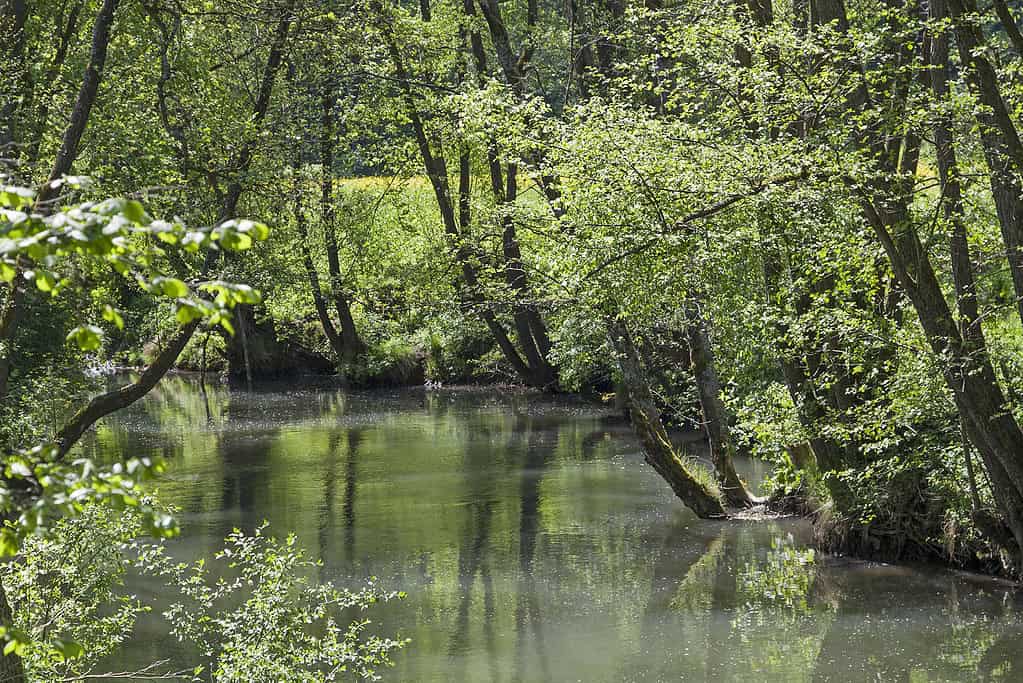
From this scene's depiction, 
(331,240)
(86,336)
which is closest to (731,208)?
(86,336)

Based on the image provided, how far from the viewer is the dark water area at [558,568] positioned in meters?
11.7

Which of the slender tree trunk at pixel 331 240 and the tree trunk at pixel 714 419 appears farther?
the slender tree trunk at pixel 331 240

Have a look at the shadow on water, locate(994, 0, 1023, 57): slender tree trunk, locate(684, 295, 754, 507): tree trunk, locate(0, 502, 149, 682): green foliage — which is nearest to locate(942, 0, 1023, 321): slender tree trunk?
locate(994, 0, 1023, 57): slender tree trunk

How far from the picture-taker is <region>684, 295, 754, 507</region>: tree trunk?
57.3 feet

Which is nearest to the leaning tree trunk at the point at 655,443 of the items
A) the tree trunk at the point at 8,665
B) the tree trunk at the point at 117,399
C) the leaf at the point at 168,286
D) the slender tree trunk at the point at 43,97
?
the tree trunk at the point at 117,399

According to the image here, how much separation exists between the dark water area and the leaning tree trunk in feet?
1.19

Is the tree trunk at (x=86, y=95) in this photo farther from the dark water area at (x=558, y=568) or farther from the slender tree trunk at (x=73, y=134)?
the dark water area at (x=558, y=568)

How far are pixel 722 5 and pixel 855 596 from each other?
7038 millimetres

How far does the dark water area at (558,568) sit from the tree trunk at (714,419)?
2.44ft

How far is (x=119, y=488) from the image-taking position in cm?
343

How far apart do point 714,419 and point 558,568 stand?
378cm

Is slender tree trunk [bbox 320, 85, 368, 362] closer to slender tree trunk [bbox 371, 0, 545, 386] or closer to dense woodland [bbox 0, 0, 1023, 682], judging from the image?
dense woodland [bbox 0, 0, 1023, 682]

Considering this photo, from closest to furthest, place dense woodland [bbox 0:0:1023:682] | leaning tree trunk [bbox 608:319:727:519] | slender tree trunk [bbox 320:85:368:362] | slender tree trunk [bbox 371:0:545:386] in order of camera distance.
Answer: dense woodland [bbox 0:0:1023:682] < leaning tree trunk [bbox 608:319:727:519] < slender tree trunk [bbox 320:85:368:362] < slender tree trunk [bbox 371:0:545:386]

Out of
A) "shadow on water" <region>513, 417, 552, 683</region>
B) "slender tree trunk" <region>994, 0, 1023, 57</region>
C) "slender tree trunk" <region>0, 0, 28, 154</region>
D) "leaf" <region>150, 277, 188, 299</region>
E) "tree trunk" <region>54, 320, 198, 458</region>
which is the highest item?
"slender tree trunk" <region>0, 0, 28, 154</region>
